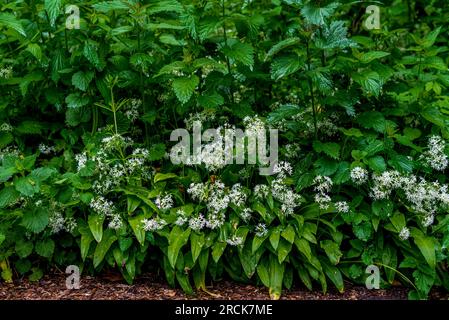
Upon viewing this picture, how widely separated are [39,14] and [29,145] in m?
1.09

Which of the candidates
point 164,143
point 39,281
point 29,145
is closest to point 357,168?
point 164,143

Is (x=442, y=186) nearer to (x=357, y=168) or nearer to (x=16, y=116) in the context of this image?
(x=357, y=168)

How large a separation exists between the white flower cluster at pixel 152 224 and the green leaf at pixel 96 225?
12.0 inches

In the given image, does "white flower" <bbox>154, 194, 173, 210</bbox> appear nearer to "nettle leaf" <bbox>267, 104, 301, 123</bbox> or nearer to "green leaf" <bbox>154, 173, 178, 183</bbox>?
"green leaf" <bbox>154, 173, 178, 183</bbox>

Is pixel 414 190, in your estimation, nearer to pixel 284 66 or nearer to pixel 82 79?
pixel 284 66

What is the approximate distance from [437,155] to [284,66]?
129cm

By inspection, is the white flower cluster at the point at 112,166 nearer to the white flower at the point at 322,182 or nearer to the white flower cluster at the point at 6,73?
the white flower cluster at the point at 6,73

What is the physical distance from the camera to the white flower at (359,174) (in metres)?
4.23

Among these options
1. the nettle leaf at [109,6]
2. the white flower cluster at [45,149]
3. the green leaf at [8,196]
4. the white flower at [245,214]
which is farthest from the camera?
the white flower cluster at [45,149]

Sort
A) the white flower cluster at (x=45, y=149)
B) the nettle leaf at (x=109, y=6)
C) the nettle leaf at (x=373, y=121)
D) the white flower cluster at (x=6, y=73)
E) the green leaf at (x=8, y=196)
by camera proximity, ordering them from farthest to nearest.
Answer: the white flower cluster at (x=45, y=149) < the white flower cluster at (x=6, y=73) < the nettle leaf at (x=373, y=121) < the nettle leaf at (x=109, y=6) < the green leaf at (x=8, y=196)

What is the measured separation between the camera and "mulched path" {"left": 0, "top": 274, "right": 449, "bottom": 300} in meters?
4.25

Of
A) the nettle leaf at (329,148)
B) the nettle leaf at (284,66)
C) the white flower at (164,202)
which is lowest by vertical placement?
the white flower at (164,202)

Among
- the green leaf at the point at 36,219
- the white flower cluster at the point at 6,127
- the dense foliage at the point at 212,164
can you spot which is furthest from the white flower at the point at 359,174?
the white flower cluster at the point at 6,127

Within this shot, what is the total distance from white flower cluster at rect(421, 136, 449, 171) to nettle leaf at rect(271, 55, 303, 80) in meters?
1.15
